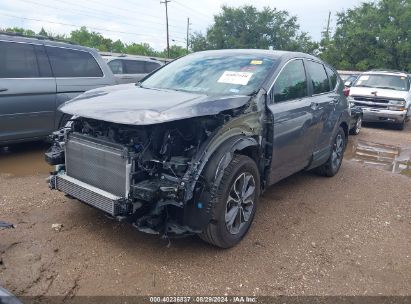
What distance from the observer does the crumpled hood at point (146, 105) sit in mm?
3168

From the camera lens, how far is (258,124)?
4012mm

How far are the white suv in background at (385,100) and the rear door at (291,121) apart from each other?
7.32m

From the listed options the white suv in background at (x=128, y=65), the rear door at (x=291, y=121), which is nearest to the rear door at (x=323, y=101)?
the rear door at (x=291, y=121)

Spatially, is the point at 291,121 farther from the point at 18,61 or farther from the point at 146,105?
the point at 18,61

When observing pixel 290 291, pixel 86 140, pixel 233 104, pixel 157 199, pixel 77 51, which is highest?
pixel 77 51

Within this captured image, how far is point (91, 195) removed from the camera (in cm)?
346

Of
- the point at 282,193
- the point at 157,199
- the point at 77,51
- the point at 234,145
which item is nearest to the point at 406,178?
the point at 282,193

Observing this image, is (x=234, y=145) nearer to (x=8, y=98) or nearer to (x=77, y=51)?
(x=8, y=98)

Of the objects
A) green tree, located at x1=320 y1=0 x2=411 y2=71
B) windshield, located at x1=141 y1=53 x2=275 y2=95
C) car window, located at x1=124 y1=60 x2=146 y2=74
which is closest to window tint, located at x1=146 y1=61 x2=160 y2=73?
car window, located at x1=124 y1=60 x2=146 y2=74

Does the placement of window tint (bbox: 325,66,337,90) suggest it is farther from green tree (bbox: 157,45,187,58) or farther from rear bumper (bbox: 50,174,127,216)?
green tree (bbox: 157,45,187,58)

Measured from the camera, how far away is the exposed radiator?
3.32 m

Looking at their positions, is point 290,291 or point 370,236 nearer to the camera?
point 290,291

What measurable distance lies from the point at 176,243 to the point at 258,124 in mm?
1417

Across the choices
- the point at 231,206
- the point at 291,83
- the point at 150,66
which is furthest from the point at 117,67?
the point at 231,206
